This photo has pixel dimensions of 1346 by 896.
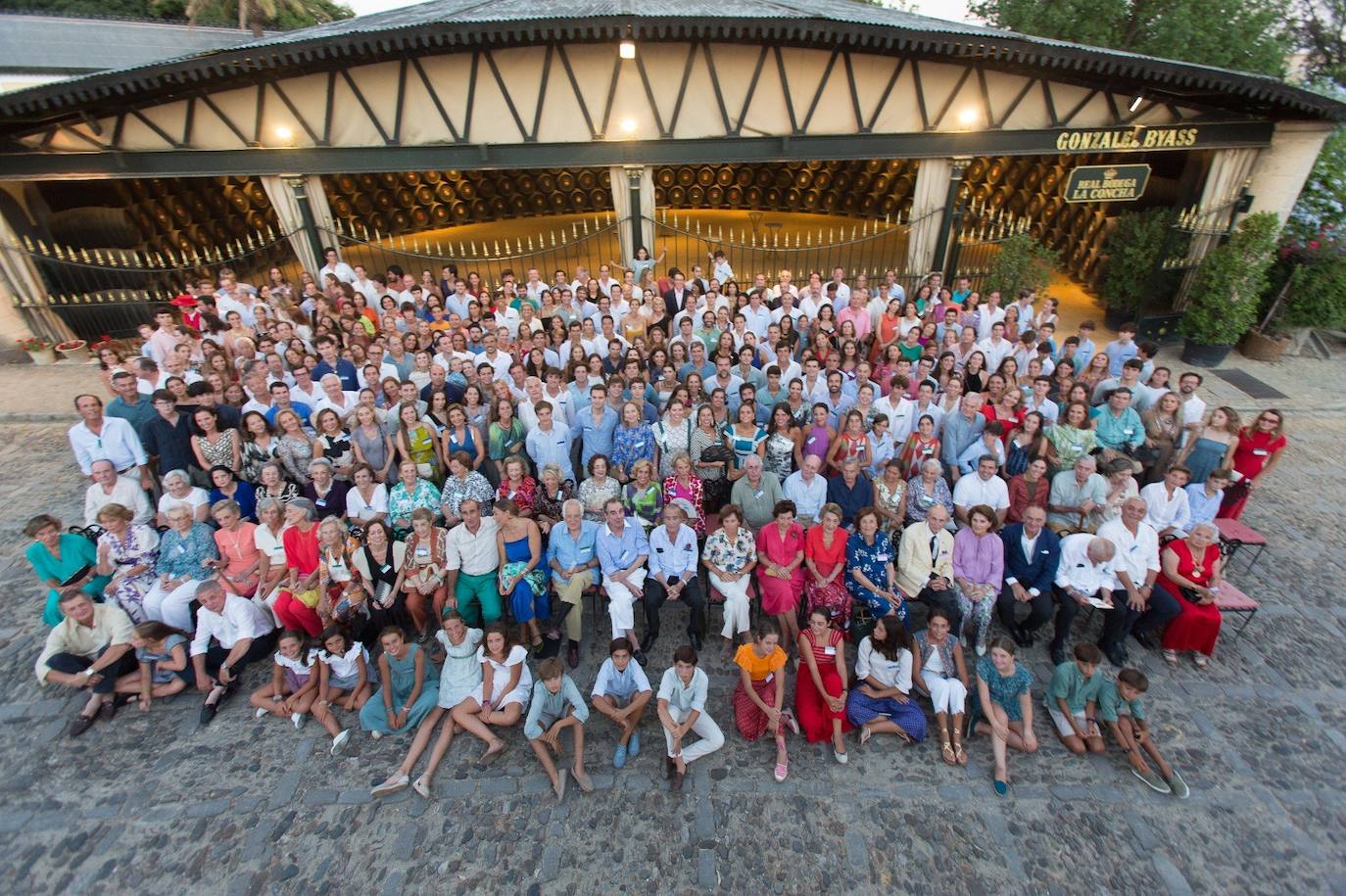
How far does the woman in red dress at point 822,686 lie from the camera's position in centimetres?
509

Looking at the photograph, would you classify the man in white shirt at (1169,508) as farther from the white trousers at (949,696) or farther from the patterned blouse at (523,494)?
the patterned blouse at (523,494)

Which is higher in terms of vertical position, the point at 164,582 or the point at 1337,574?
the point at 164,582

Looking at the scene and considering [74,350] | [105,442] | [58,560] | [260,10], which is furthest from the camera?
[260,10]

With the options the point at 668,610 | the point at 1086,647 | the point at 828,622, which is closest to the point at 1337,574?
the point at 1086,647

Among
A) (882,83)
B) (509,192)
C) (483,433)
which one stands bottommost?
(483,433)

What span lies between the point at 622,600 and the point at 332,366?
4893 mm

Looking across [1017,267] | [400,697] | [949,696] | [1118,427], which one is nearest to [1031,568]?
[949,696]

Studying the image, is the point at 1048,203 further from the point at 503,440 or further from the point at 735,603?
the point at 503,440

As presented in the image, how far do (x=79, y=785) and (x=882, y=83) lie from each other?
45.2 ft

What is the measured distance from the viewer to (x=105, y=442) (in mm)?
6750

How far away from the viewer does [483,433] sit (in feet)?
24.2

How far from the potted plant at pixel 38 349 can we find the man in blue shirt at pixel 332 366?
7804mm

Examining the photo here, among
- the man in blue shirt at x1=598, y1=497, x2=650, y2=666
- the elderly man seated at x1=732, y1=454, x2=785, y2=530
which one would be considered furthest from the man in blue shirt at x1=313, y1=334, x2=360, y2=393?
the elderly man seated at x1=732, y1=454, x2=785, y2=530

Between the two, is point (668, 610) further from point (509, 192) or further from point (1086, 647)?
A: point (509, 192)
